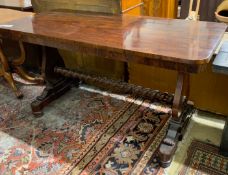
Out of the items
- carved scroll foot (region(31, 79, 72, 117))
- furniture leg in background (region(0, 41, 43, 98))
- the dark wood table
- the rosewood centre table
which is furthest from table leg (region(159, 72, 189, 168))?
the dark wood table

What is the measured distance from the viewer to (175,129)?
1.57 m

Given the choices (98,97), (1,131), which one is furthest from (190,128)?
(1,131)

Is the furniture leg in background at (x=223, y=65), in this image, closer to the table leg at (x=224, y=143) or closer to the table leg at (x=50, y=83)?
the table leg at (x=224, y=143)

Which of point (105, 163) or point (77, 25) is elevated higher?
point (77, 25)

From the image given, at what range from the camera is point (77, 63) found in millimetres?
2609

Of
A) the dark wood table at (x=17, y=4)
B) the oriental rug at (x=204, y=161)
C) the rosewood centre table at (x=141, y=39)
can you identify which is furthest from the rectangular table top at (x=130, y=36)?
the dark wood table at (x=17, y=4)

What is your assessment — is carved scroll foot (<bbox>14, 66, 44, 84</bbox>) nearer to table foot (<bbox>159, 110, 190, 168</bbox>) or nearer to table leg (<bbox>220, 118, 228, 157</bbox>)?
table foot (<bbox>159, 110, 190, 168</bbox>)

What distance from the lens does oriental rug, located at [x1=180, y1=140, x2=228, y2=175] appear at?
1460 mm

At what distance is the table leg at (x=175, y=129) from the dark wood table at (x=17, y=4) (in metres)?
1.97

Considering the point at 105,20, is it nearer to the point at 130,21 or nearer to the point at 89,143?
the point at 130,21

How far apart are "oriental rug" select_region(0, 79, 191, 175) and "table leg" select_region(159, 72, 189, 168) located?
0.10 metres

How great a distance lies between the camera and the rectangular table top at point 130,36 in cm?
117

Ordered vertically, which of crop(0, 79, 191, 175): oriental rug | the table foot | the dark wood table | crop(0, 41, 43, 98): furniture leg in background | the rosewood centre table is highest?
the dark wood table

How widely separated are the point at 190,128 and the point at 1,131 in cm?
149
